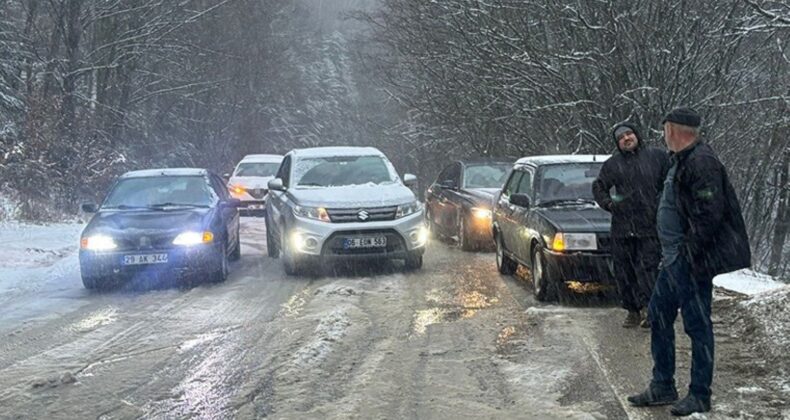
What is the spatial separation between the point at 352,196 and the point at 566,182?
307cm

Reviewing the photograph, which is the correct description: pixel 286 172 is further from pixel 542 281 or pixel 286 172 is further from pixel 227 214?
pixel 542 281

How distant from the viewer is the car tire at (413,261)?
11703 millimetres

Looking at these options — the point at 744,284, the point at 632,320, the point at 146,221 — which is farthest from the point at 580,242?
the point at 146,221

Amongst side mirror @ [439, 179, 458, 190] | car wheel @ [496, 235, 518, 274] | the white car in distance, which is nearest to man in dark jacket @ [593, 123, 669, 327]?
car wheel @ [496, 235, 518, 274]

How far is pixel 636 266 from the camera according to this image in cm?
750

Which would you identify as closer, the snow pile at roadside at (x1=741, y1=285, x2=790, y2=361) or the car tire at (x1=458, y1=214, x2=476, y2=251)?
the snow pile at roadside at (x1=741, y1=285, x2=790, y2=361)

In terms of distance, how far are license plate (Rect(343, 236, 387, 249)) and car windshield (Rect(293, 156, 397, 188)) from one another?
57.6 inches

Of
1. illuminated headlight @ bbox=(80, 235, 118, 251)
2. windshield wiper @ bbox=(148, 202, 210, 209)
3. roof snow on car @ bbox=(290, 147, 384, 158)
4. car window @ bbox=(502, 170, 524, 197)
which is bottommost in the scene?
illuminated headlight @ bbox=(80, 235, 118, 251)

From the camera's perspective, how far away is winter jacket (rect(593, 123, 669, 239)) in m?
7.38

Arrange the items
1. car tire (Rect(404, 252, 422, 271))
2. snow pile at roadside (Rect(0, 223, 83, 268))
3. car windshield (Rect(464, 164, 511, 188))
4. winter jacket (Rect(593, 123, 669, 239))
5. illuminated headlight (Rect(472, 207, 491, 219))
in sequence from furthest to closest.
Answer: car windshield (Rect(464, 164, 511, 188)) → illuminated headlight (Rect(472, 207, 491, 219)) → snow pile at roadside (Rect(0, 223, 83, 268)) → car tire (Rect(404, 252, 422, 271)) → winter jacket (Rect(593, 123, 669, 239))

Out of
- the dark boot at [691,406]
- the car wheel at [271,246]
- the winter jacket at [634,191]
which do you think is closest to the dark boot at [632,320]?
the winter jacket at [634,191]

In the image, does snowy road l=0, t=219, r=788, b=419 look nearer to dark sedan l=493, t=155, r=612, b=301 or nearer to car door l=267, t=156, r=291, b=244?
dark sedan l=493, t=155, r=612, b=301

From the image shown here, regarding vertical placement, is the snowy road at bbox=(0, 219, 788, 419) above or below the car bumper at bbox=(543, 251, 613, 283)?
below

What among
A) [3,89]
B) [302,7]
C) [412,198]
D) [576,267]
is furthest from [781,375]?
[302,7]
